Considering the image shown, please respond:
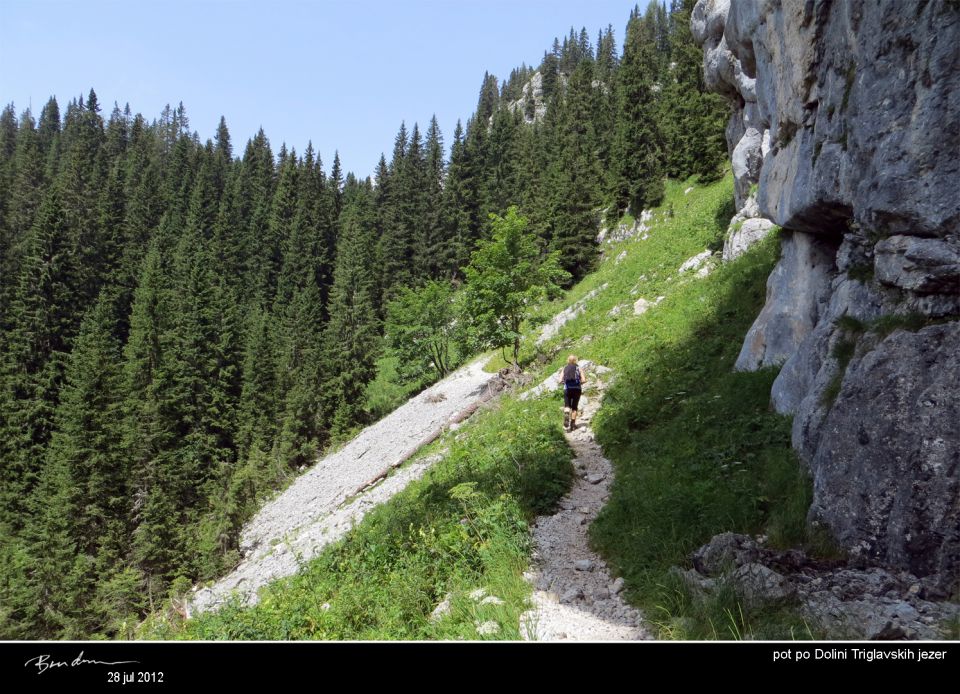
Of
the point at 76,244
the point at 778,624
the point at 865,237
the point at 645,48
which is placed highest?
the point at 645,48

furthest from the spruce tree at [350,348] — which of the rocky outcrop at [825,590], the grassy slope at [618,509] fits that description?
the rocky outcrop at [825,590]

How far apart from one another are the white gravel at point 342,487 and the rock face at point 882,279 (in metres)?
11.3

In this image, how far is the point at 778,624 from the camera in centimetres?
469

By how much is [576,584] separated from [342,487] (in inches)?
764

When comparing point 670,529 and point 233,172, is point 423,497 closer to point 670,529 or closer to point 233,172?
point 670,529

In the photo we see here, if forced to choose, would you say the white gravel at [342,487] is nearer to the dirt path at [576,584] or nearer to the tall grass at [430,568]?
the tall grass at [430,568]

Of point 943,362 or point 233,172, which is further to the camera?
point 233,172

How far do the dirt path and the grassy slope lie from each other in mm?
183

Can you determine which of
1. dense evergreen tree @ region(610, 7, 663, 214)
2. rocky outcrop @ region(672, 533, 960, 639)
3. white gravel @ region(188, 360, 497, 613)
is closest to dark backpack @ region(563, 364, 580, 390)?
white gravel @ region(188, 360, 497, 613)

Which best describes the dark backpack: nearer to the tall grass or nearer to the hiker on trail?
the hiker on trail

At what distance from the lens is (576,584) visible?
654 cm

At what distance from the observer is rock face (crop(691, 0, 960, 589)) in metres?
5.48
